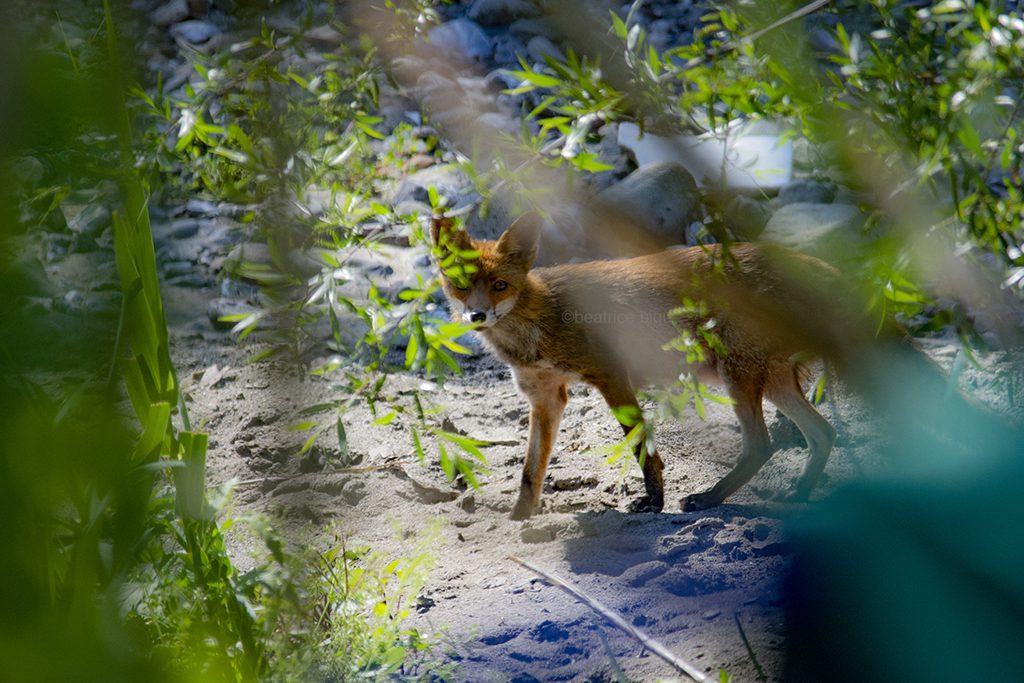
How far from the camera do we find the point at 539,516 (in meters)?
3.84

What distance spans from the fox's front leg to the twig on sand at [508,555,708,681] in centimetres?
69

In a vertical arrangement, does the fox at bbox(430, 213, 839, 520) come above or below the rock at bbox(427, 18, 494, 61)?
above

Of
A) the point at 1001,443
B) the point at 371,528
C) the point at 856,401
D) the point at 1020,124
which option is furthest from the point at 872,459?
the point at 1020,124

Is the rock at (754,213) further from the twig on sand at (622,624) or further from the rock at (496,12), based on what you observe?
the twig on sand at (622,624)

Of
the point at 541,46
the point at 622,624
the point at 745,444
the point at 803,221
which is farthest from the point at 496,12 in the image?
the point at 622,624

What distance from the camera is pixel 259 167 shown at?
224 cm

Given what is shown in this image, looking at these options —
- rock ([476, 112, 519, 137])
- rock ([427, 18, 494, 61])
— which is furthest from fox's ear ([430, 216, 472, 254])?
rock ([427, 18, 494, 61])

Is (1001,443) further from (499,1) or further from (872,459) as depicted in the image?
(499,1)

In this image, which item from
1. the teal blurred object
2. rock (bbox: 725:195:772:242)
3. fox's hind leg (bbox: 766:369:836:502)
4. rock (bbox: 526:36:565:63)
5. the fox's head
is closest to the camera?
the teal blurred object

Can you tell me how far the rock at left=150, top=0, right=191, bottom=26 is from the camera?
9031mm

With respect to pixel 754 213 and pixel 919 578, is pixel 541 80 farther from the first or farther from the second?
pixel 754 213

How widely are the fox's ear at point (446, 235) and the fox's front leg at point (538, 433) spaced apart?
1.00 meters

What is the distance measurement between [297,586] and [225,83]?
1.08 metres

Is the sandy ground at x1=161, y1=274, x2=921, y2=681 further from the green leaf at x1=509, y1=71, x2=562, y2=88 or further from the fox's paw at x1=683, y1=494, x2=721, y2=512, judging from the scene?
the green leaf at x1=509, y1=71, x2=562, y2=88
